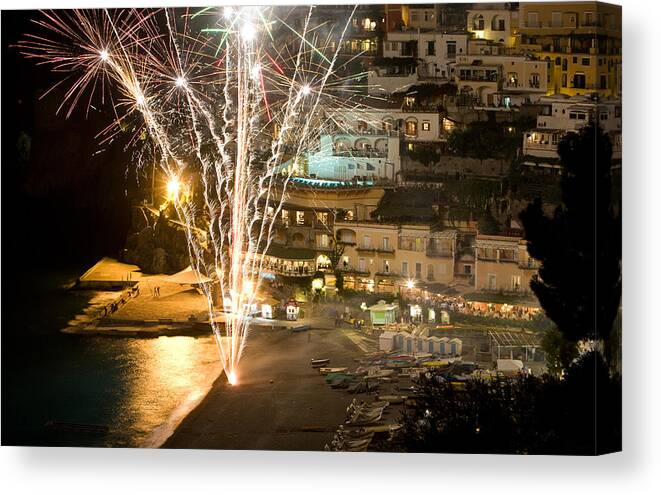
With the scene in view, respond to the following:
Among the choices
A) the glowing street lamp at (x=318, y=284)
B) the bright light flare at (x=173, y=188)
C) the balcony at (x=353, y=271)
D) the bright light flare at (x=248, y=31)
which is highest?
the bright light flare at (x=248, y=31)

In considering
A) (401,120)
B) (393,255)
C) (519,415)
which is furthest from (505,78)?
(519,415)

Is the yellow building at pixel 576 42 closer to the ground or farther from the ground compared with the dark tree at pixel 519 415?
farther from the ground

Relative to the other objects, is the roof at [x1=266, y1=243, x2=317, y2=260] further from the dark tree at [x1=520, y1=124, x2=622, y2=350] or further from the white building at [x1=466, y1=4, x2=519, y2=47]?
the white building at [x1=466, y1=4, x2=519, y2=47]

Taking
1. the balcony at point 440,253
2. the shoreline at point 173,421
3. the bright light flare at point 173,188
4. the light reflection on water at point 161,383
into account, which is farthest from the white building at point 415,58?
the shoreline at point 173,421

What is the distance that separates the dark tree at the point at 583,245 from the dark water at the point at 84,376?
2.25m

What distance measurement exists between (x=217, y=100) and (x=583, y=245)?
2.52 metres

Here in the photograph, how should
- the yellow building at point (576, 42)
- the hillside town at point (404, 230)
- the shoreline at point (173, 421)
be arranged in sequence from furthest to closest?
1. the shoreline at point (173, 421)
2. the hillside town at point (404, 230)
3. the yellow building at point (576, 42)

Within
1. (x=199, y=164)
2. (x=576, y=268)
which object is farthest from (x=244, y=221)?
(x=576, y=268)

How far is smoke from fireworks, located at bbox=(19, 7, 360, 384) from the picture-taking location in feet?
33.6

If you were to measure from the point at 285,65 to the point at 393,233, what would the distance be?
127cm

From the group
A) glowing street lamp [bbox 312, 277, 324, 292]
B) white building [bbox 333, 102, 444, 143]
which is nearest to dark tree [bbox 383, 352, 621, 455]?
glowing street lamp [bbox 312, 277, 324, 292]

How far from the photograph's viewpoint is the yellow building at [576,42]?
980 cm

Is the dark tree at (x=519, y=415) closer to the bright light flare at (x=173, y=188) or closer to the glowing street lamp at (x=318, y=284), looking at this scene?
the glowing street lamp at (x=318, y=284)

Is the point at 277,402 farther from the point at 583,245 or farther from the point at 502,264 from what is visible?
the point at 583,245
